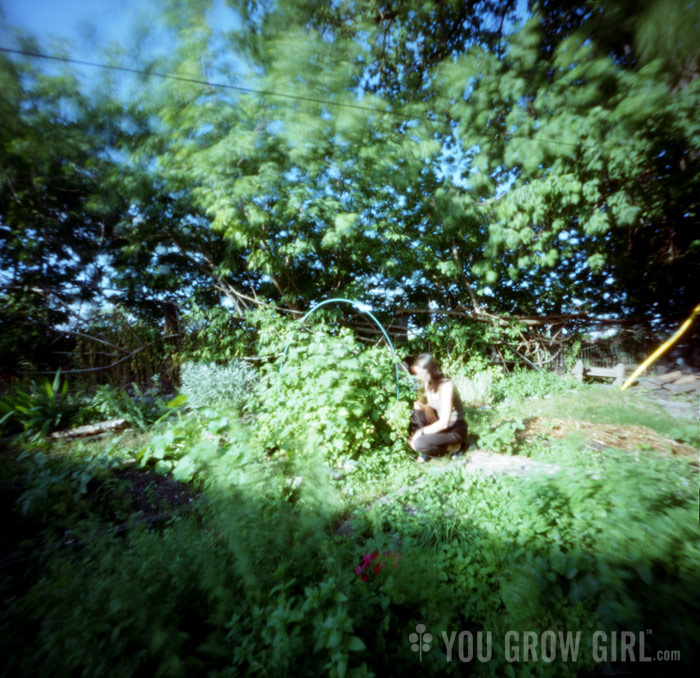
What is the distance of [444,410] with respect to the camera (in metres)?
3.21

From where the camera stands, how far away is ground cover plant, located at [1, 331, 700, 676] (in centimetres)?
111

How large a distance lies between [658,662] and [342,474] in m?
2.29

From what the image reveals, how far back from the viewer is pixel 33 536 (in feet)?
7.55

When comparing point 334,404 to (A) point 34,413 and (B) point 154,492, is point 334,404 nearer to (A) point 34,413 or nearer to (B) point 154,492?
(B) point 154,492

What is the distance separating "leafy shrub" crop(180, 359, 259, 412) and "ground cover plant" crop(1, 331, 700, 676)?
1846 mm

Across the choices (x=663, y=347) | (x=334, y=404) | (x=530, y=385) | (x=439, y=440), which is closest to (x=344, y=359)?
(x=334, y=404)

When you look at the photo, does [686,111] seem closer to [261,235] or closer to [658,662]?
[658,662]

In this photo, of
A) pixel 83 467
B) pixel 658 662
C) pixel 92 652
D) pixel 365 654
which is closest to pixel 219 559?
pixel 92 652

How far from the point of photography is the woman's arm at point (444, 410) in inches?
126

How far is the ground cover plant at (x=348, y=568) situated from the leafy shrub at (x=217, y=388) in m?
1.85

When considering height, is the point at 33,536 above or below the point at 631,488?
below

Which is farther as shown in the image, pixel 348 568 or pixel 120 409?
pixel 120 409

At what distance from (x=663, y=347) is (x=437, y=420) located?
242 inches

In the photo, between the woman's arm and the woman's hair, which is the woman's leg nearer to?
the woman's arm
